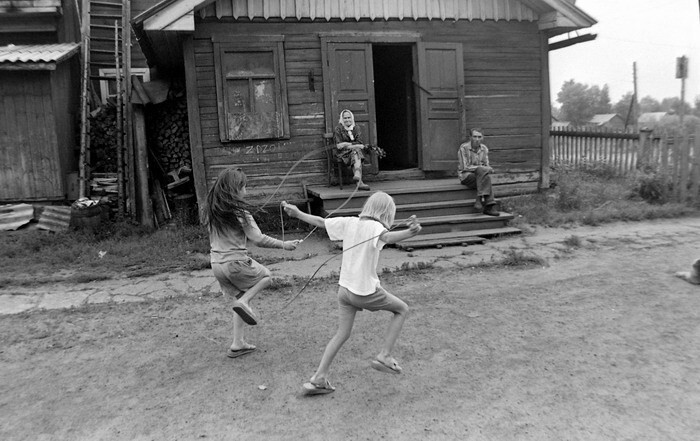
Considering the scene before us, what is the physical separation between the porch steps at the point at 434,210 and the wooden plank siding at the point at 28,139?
15.0 feet

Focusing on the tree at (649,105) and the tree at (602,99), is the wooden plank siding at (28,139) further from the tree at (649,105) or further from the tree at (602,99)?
the tree at (649,105)

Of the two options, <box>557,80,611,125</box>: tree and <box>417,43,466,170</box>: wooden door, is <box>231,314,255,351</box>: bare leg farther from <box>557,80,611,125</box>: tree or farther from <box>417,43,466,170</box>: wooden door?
<box>557,80,611,125</box>: tree

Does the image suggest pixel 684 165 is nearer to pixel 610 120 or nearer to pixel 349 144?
pixel 349 144

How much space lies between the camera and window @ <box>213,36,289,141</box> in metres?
9.23

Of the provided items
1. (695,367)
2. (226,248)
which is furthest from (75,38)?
(695,367)

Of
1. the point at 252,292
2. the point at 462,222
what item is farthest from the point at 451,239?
the point at 252,292

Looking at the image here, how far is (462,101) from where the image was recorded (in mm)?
10227

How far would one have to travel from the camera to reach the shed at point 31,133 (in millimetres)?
9773

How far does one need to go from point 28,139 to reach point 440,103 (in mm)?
7156

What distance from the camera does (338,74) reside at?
9.73m

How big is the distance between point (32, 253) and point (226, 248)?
5.25 m

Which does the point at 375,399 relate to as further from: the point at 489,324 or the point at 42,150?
the point at 42,150

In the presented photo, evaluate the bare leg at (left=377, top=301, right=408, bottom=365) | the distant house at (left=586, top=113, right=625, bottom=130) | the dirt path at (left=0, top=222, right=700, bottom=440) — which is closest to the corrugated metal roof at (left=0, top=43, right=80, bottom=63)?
the dirt path at (left=0, top=222, right=700, bottom=440)

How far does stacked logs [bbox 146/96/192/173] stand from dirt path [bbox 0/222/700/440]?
17.4ft
